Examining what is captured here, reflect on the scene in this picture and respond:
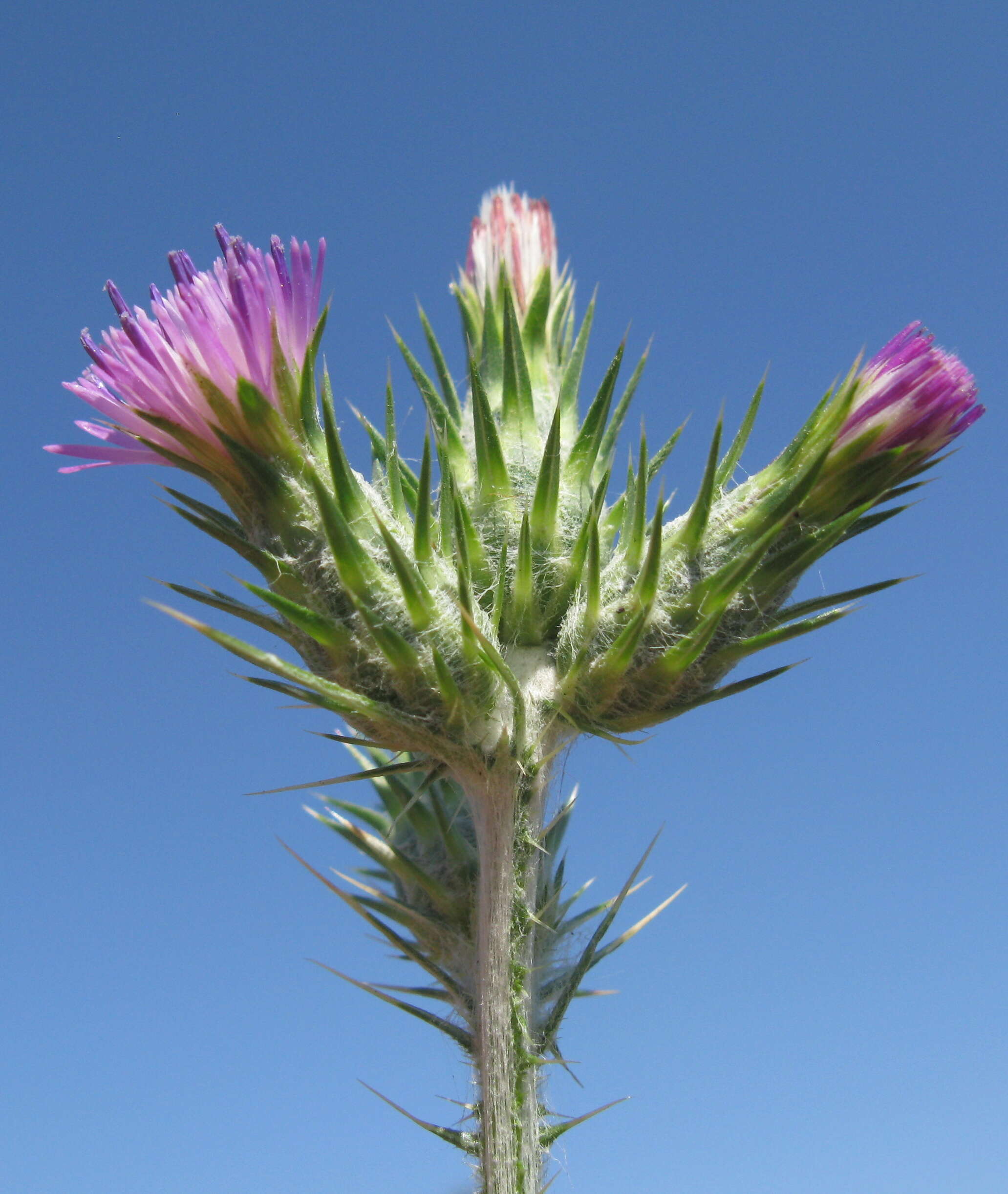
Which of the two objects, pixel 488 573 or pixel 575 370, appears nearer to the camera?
pixel 488 573

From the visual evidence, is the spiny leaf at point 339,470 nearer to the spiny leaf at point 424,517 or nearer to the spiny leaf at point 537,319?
the spiny leaf at point 424,517

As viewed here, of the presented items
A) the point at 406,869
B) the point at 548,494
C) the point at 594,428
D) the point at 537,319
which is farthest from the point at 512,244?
the point at 406,869

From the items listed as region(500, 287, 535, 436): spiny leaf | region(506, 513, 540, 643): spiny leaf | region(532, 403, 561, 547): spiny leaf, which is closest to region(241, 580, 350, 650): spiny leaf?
region(506, 513, 540, 643): spiny leaf

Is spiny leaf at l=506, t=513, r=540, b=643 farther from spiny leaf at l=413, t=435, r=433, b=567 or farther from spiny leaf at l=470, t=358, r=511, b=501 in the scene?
spiny leaf at l=413, t=435, r=433, b=567

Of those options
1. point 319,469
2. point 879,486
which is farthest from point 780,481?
point 319,469

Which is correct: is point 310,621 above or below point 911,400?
below

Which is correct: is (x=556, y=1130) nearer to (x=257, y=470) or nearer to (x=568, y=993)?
(x=568, y=993)
